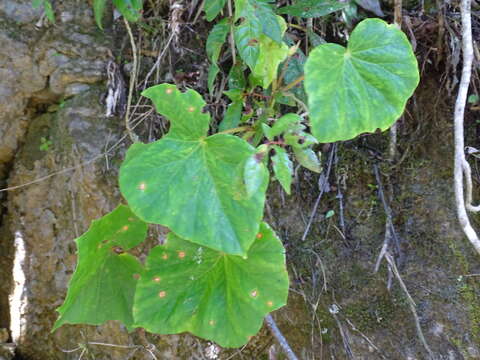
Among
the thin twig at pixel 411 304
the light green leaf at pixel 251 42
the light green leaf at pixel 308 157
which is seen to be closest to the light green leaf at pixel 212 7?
the light green leaf at pixel 251 42

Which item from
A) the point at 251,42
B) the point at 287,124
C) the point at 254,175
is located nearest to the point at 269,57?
the point at 251,42

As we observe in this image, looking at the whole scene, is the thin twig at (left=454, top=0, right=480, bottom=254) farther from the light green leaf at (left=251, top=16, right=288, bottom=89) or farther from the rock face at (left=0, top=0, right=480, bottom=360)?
the light green leaf at (left=251, top=16, right=288, bottom=89)

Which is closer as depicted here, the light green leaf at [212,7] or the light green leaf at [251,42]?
the light green leaf at [251,42]

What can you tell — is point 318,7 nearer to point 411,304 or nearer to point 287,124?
point 287,124

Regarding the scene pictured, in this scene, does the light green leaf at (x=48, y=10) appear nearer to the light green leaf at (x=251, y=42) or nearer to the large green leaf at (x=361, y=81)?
the light green leaf at (x=251, y=42)

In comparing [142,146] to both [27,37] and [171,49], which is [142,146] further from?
[27,37]

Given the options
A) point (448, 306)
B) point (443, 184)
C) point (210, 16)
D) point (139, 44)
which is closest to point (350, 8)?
point (210, 16)
